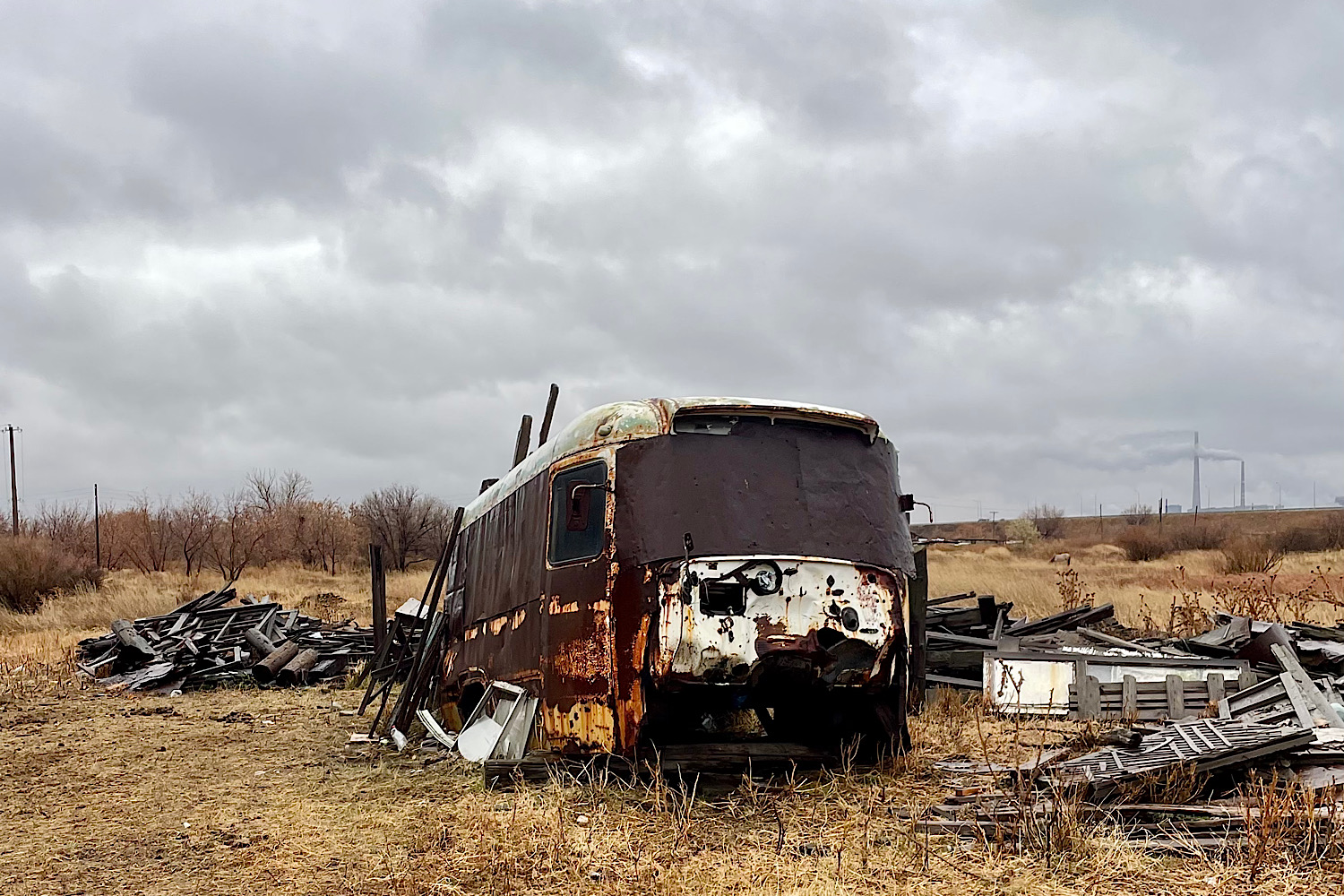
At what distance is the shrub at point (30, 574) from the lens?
27.6m

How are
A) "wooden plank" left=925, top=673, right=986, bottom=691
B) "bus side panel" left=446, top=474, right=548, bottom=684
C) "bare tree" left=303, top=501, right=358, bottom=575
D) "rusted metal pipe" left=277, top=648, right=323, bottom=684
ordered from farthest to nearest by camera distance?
"bare tree" left=303, top=501, right=358, bottom=575
"rusted metal pipe" left=277, top=648, right=323, bottom=684
"wooden plank" left=925, top=673, right=986, bottom=691
"bus side panel" left=446, top=474, right=548, bottom=684

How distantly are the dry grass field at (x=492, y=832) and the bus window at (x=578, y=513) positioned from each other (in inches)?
63.8

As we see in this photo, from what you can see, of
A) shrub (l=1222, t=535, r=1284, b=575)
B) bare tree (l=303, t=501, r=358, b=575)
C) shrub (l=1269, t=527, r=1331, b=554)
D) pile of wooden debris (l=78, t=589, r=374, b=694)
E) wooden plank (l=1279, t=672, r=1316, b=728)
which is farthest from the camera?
bare tree (l=303, t=501, r=358, b=575)

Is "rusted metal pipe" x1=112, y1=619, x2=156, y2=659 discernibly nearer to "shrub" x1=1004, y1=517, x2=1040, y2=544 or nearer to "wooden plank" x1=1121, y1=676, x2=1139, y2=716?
"wooden plank" x1=1121, y1=676, x2=1139, y2=716

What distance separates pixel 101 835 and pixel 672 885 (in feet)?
14.0

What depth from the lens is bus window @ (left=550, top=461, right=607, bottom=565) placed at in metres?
7.54

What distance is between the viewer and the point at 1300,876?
5258 mm

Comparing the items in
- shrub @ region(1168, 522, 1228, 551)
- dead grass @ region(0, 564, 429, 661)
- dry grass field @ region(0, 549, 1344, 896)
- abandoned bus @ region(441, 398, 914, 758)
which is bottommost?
dead grass @ region(0, 564, 429, 661)

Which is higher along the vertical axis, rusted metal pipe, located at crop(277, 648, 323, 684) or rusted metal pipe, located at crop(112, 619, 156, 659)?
rusted metal pipe, located at crop(112, 619, 156, 659)

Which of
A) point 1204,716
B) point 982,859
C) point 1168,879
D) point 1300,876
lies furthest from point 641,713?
point 1204,716

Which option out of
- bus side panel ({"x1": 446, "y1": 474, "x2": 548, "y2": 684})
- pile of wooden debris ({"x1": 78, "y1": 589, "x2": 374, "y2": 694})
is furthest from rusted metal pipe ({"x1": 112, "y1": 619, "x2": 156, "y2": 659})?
bus side panel ({"x1": 446, "y1": 474, "x2": 548, "y2": 684})

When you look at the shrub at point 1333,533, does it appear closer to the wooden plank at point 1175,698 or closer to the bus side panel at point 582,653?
the wooden plank at point 1175,698

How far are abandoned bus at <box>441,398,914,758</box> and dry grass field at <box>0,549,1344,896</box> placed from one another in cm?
61

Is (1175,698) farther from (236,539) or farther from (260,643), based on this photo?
(236,539)
